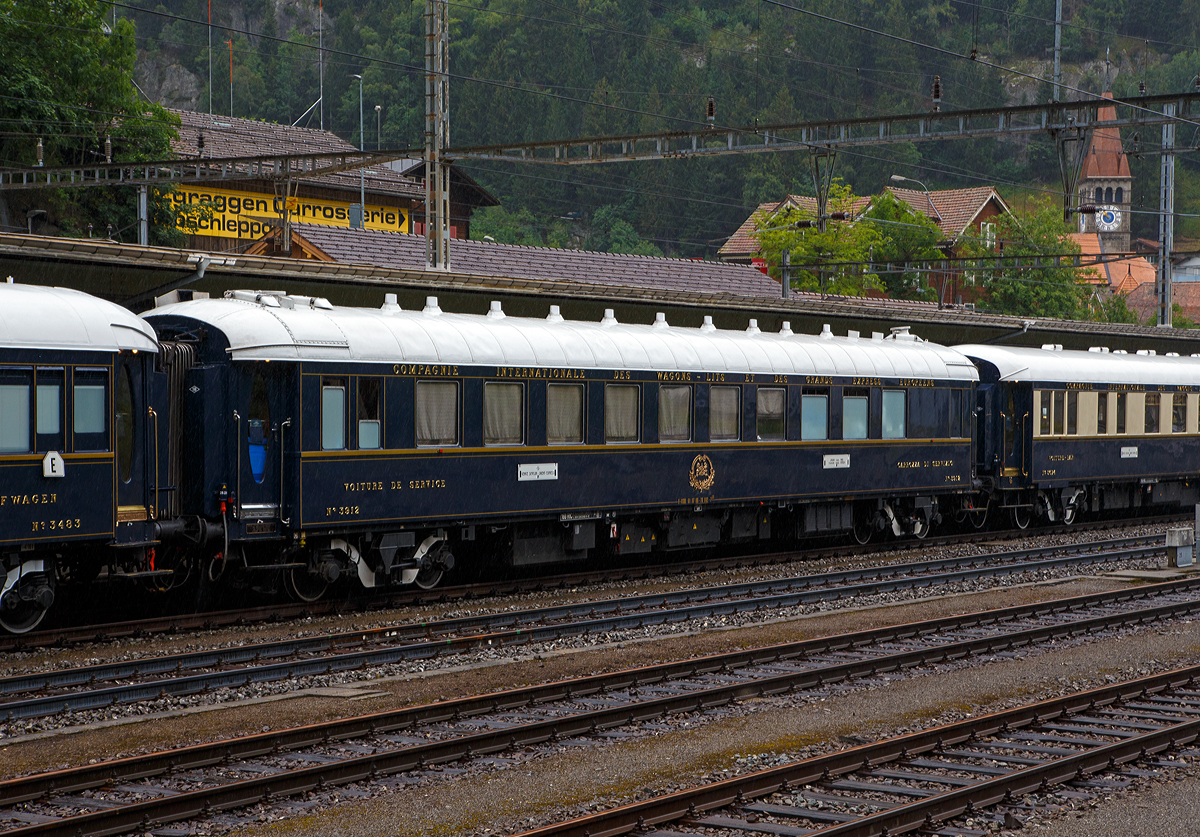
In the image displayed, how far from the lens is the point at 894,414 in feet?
A: 79.1

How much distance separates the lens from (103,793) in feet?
29.2

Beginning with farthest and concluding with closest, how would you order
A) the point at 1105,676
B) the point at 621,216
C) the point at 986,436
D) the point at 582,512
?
the point at 621,216
the point at 986,436
the point at 582,512
the point at 1105,676

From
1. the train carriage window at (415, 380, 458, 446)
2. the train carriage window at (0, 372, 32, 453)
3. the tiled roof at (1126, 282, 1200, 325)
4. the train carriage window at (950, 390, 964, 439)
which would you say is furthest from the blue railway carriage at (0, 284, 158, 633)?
the tiled roof at (1126, 282, 1200, 325)

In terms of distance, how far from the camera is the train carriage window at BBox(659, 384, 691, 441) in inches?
792

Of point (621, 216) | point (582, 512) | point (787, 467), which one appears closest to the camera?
point (582, 512)

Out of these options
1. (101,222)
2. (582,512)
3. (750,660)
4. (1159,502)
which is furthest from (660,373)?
(101,222)

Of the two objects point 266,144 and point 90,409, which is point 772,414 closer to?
point 90,409

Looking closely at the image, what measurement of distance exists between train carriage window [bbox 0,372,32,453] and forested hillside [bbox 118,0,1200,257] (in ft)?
257

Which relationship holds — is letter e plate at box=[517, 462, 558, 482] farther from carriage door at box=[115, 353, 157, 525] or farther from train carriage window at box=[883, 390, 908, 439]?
train carriage window at box=[883, 390, 908, 439]

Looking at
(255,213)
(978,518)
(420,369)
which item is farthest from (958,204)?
(420,369)

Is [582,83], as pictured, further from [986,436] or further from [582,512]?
[582,512]

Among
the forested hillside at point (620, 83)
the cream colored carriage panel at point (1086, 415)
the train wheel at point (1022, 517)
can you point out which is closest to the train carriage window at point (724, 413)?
the train wheel at point (1022, 517)

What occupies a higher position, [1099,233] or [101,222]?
[1099,233]

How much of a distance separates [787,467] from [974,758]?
12.0 metres
